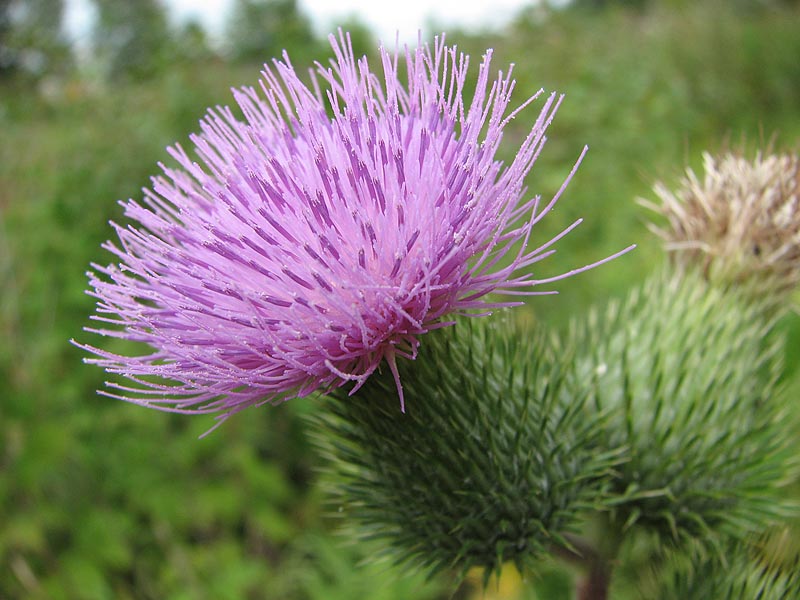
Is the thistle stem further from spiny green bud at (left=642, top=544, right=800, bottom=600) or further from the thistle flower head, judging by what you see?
the thistle flower head

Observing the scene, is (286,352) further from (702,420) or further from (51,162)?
(51,162)

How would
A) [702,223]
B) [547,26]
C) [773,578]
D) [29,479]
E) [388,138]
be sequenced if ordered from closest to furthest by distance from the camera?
[388,138], [773,578], [702,223], [29,479], [547,26]

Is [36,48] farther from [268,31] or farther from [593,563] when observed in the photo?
[593,563]

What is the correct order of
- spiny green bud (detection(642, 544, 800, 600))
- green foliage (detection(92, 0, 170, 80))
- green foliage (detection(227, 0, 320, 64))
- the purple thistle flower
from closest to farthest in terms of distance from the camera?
the purple thistle flower, spiny green bud (detection(642, 544, 800, 600)), green foliage (detection(227, 0, 320, 64)), green foliage (detection(92, 0, 170, 80))

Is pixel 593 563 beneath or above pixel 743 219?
beneath

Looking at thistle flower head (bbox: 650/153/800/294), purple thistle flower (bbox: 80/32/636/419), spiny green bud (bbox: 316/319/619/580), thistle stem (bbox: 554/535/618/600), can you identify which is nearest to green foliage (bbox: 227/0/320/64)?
purple thistle flower (bbox: 80/32/636/419)

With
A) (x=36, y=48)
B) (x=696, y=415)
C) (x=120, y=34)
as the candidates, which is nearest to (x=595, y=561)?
(x=696, y=415)

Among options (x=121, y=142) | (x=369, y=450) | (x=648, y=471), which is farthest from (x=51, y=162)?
(x=648, y=471)
